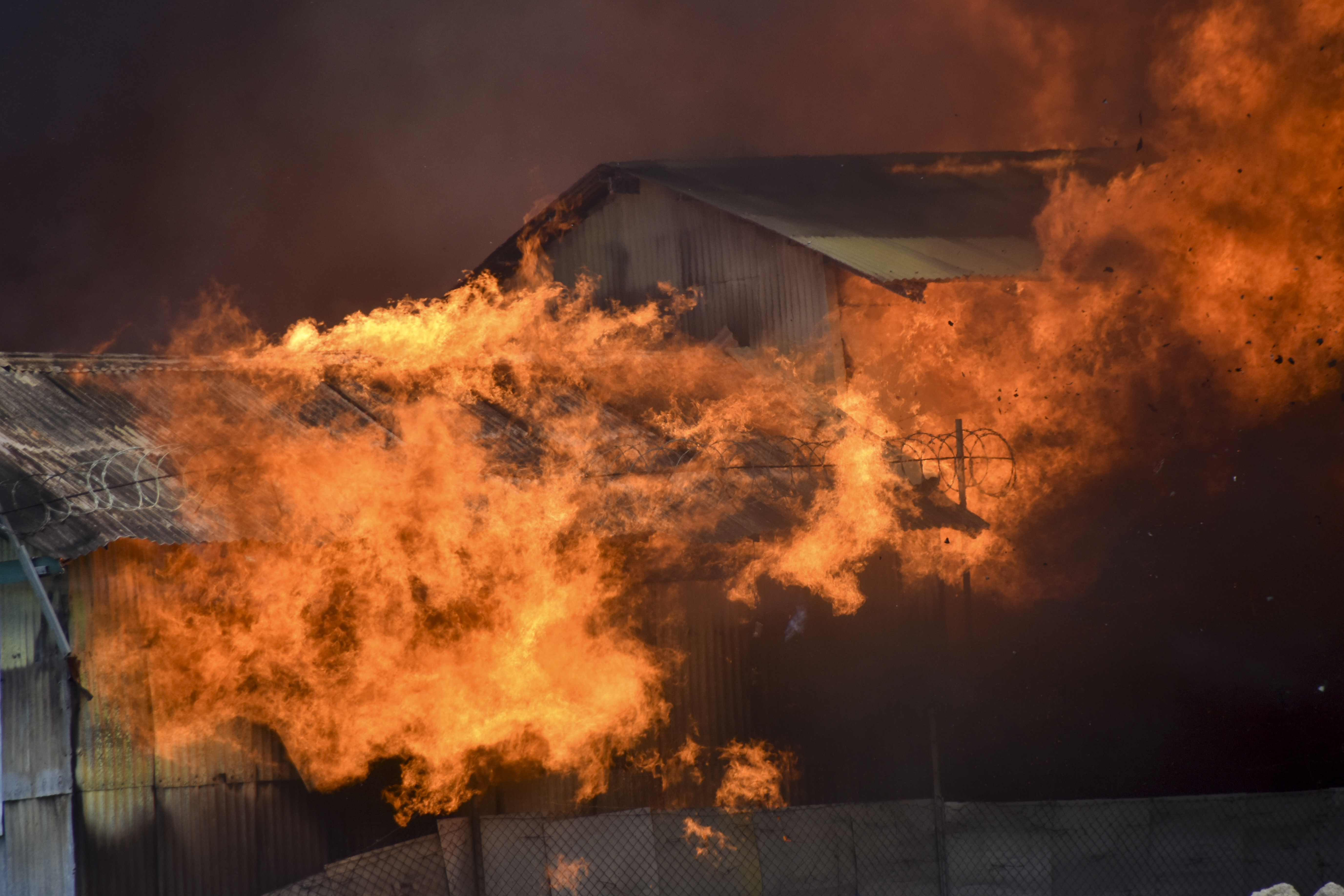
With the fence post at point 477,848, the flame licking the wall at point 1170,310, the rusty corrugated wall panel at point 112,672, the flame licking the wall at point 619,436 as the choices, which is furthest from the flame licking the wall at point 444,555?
the flame licking the wall at point 1170,310

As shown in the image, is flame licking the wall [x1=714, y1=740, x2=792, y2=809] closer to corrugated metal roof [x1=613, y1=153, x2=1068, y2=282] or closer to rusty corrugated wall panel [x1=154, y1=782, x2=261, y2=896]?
rusty corrugated wall panel [x1=154, y1=782, x2=261, y2=896]

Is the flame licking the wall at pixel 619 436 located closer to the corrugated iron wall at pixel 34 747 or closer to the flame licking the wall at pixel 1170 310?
the flame licking the wall at pixel 1170 310

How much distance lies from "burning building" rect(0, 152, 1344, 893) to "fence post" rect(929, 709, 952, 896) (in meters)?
0.30

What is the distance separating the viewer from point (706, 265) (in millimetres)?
15539

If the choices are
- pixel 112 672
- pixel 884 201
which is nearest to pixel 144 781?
pixel 112 672

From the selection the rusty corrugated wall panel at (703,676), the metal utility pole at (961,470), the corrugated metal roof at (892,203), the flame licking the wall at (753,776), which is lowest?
the flame licking the wall at (753,776)

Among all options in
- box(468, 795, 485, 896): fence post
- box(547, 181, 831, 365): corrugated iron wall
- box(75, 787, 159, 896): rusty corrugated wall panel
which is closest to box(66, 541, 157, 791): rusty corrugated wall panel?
box(75, 787, 159, 896): rusty corrugated wall panel

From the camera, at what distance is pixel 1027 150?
20.0 meters

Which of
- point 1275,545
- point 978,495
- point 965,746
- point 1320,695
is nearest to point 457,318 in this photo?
point 978,495

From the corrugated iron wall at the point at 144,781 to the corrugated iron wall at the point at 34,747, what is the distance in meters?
0.12

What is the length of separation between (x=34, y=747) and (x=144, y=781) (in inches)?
36.7

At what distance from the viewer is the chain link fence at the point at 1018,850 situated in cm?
1045

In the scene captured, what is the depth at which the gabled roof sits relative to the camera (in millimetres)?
14648

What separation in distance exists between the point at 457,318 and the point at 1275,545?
11.4 meters
